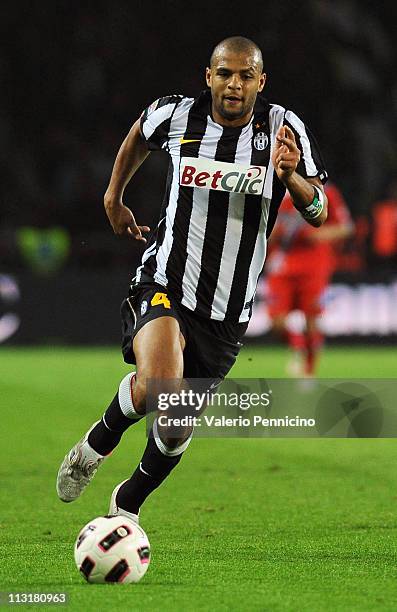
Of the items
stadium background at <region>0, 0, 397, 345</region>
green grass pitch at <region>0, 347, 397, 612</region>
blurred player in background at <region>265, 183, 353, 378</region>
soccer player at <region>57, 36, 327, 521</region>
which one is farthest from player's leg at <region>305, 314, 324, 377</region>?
soccer player at <region>57, 36, 327, 521</region>

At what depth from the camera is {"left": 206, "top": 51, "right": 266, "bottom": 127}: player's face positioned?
449cm

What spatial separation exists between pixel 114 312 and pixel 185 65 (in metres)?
4.26

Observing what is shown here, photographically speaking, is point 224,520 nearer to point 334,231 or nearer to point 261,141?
point 261,141

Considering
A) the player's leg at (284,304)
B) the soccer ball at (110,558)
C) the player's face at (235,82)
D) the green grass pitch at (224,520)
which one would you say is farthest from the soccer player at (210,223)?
the player's leg at (284,304)

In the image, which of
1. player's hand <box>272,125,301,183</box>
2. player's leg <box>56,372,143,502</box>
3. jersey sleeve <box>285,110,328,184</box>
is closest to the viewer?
player's hand <box>272,125,301,183</box>

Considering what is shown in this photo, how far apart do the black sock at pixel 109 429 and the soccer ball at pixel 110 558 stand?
0.84 m

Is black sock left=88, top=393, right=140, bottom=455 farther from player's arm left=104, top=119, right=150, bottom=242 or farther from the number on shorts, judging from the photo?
player's arm left=104, top=119, right=150, bottom=242

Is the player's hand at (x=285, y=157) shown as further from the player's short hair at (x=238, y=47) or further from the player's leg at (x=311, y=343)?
the player's leg at (x=311, y=343)

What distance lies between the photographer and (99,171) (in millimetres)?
15562

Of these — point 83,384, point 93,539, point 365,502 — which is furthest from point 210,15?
point 93,539

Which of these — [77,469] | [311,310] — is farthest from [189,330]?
[311,310]

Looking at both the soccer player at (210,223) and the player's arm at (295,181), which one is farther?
the soccer player at (210,223)

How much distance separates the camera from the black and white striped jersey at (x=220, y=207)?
462 centimetres

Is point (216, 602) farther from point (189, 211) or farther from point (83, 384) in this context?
point (83, 384)
